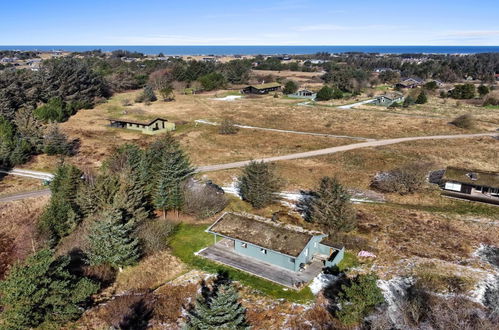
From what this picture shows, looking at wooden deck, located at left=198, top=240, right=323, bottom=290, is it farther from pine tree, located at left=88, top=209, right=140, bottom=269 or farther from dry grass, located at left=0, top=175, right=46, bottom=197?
dry grass, located at left=0, top=175, right=46, bottom=197

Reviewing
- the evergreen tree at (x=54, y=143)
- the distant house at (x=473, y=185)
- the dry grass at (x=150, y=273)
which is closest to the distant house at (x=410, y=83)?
the distant house at (x=473, y=185)

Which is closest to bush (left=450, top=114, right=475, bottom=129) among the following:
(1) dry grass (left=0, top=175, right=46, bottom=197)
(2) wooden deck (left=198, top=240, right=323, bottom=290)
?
(2) wooden deck (left=198, top=240, right=323, bottom=290)

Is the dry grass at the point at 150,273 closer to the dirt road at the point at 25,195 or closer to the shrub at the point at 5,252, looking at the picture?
the shrub at the point at 5,252

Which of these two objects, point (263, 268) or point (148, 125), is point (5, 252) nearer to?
point (263, 268)

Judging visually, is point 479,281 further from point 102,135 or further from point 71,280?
point 102,135

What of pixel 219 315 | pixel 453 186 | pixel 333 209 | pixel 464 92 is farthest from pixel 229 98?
pixel 219 315

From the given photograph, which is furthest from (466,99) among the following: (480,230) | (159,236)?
(159,236)
